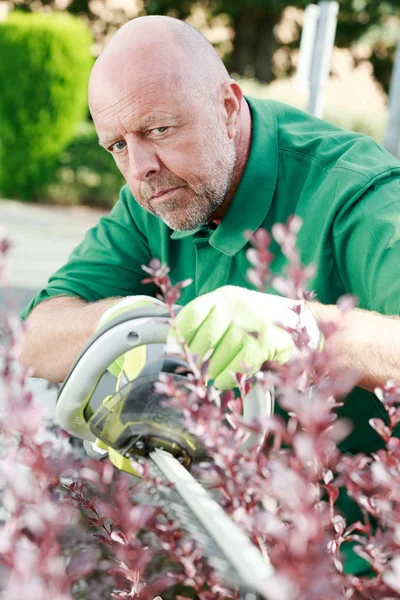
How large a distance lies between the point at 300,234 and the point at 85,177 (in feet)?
38.5

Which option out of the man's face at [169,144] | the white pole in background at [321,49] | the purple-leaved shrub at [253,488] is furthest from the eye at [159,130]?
the white pole in background at [321,49]

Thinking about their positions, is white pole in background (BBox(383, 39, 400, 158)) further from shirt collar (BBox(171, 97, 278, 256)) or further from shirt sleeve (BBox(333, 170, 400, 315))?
shirt sleeve (BBox(333, 170, 400, 315))

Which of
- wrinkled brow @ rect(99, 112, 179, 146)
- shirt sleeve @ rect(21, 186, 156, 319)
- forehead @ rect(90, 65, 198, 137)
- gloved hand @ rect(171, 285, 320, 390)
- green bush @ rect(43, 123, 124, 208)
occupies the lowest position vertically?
green bush @ rect(43, 123, 124, 208)

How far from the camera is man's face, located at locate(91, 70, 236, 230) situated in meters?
2.00

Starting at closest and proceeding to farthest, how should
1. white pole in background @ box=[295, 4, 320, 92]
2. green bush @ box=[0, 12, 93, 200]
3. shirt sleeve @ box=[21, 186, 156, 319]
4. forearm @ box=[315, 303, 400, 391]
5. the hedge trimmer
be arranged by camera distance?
the hedge trimmer < forearm @ box=[315, 303, 400, 391] < shirt sleeve @ box=[21, 186, 156, 319] < white pole in background @ box=[295, 4, 320, 92] < green bush @ box=[0, 12, 93, 200]

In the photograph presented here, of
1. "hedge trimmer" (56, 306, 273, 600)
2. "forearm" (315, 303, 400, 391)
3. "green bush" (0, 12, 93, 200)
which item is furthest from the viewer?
"green bush" (0, 12, 93, 200)

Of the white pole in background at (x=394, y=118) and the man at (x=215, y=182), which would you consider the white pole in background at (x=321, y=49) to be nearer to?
the white pole in background at (x=394, y=118)

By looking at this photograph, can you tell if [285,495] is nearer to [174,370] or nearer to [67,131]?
[174,370]

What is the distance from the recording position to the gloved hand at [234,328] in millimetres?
1287

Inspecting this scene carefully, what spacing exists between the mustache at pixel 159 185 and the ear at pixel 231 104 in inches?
8.4

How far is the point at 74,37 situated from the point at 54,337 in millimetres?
12221

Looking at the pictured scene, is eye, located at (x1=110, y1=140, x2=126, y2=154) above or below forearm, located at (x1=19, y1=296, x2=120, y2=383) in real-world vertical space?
above

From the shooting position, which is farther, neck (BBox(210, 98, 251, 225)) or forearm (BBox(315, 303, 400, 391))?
neck (BBox(210, 98, 251, 225))

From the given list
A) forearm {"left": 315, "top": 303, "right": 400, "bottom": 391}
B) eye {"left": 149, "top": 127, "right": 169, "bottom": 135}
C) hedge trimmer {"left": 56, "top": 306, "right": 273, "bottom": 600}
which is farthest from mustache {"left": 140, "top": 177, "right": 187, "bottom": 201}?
hedge trimmer {"left": 56, "top": 306, "right": 273, "bottom": 600}
